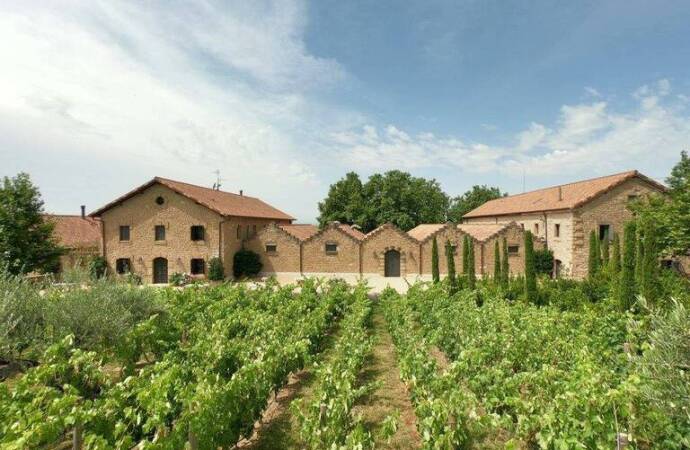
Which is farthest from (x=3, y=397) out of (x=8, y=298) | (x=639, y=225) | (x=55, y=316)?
(x=639, y=225)

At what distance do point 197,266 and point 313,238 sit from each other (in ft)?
25.4

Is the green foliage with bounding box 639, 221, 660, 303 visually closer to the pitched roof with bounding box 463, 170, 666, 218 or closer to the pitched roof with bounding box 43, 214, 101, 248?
the pitched roof with bounding box 463, 170, 666, 218

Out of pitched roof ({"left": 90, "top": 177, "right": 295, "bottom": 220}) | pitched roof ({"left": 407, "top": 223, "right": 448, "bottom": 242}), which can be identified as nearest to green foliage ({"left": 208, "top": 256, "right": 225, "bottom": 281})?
pitched roof ({"left": 90, "top": 177, "right": 295, "bottom": 220})

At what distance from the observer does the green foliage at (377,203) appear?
41.8 meters

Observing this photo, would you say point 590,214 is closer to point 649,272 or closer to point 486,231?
point 486,231

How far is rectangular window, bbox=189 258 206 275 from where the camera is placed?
889 inches

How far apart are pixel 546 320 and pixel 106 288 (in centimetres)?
1118

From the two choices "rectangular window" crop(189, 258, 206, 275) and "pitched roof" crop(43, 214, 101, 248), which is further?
"pitched roof" crop(43, 214, 101, 248)

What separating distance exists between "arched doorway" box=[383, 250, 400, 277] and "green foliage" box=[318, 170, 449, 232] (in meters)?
17.1

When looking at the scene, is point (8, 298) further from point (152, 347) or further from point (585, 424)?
point (585, 424)

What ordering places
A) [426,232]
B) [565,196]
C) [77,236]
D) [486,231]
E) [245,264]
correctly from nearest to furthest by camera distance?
[245,264] < [486,231] < [565,196] < [426,232] < [77,236]

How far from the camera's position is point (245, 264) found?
23.5 m

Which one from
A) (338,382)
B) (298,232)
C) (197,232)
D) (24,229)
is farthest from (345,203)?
(338,382)

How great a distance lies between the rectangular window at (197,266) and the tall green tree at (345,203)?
21124mm
